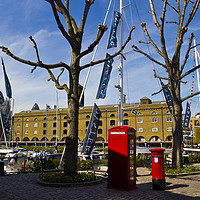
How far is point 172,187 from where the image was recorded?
29.0ft

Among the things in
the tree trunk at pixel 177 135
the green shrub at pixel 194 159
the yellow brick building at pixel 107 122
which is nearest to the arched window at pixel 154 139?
the yellow brick building at pixel 107 122

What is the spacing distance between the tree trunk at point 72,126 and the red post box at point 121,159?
1749 millimetres

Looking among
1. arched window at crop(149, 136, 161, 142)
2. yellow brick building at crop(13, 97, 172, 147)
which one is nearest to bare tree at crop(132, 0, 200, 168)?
yellow brick building at crop(13, 97, 172, 147)

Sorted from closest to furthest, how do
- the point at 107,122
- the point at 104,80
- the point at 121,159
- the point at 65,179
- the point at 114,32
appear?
1. the point at 121,159
2. the point at 65,179
3. the point at 104,80
4. the point at 114,32
5. the point at 107,122

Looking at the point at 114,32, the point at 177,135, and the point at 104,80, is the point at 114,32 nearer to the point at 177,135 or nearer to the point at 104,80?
the point at 104,80

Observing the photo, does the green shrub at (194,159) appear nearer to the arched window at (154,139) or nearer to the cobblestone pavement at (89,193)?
the cobblestone pavement at (89,193)

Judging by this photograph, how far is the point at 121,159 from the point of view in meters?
8.35

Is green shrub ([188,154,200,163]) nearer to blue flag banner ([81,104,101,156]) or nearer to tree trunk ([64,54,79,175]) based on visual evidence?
blue flag banner ([81,104,101,156])

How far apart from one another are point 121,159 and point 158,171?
1.49 m

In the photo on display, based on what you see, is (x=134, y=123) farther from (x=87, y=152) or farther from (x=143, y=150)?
(x=87, y=152)

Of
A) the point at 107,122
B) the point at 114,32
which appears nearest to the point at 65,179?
the point at 114,32

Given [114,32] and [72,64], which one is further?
[114,32]

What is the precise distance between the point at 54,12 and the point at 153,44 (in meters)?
7.66

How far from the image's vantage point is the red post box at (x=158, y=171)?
840 centimetres
